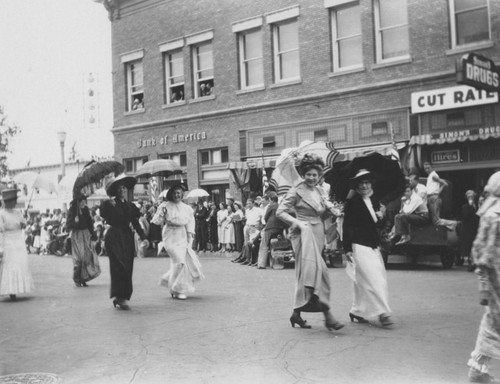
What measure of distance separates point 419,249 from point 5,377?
9768 mm

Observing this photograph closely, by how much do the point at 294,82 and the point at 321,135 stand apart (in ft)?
6.95

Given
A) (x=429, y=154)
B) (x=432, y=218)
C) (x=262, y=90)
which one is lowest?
(x=432, y=218)

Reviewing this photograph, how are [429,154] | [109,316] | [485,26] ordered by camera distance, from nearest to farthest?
[109,316] < [485,26] < [429,154]

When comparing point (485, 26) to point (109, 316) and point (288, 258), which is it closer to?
point (288, 258)

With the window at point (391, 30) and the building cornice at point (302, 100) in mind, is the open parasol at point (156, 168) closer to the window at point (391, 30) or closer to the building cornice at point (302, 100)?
the building cornice at point (302, 100)

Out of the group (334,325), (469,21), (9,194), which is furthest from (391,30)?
(334,325)

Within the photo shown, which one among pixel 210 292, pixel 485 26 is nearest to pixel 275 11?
pixel 485 26

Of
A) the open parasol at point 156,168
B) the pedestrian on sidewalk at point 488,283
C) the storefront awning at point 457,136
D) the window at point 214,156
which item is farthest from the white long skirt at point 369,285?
the window at point 214,156

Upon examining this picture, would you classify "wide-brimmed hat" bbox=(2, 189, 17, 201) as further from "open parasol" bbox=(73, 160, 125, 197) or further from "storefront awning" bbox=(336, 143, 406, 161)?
"storefront awning" bbox=(336, 143, 406, 161)

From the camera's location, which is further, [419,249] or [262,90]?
[262,90]

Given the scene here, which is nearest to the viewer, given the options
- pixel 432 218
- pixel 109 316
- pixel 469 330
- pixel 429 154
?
pixel 469 330

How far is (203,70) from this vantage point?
2516 centimetres

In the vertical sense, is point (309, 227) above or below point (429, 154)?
below

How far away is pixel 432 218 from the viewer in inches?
535
